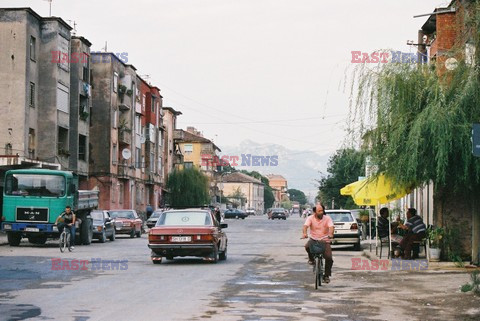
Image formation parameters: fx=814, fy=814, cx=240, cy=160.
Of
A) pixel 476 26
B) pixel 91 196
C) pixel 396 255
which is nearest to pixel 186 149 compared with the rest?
pixel 91 196

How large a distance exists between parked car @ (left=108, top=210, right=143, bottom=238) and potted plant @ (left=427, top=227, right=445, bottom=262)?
26634 millimetres

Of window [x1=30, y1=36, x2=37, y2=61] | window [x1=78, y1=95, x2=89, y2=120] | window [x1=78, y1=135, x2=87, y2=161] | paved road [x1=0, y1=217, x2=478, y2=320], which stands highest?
window [x1=30, y1=36, x2=37, y2=61]

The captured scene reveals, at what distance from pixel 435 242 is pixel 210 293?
9.16 metres

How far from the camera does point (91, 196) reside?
38.8 meters

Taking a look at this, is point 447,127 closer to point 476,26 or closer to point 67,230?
point 476,26

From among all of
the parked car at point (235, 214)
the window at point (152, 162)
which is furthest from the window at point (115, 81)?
the parked car at point (235, 214)

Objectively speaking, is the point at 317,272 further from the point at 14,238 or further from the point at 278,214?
the point at 278,214

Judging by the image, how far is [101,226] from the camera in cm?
3969

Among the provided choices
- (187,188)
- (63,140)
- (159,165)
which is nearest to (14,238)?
(63,140)

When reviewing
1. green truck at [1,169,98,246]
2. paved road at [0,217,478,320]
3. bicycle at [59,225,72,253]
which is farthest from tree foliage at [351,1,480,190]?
green truck at [1,169,98,246]

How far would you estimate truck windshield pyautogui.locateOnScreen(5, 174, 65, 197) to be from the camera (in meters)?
34.2

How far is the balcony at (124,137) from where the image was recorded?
72.7 metres

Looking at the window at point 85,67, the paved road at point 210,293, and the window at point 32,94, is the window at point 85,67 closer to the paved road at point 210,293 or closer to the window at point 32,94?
the window at point 32,94

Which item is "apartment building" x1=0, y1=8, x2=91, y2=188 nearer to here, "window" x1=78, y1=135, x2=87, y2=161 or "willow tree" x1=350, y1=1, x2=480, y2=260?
"window" x1=78, y1=135, x2=87, y2=161
